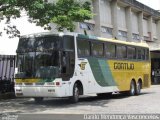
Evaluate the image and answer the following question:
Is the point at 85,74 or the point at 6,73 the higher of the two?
the point at 6,73

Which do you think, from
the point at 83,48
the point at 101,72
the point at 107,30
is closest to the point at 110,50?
the point at 101,72

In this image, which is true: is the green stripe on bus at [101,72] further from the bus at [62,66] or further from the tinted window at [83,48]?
the tinted window at [83,48]

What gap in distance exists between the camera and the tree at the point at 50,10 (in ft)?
62.3

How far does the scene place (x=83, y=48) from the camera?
856 inches

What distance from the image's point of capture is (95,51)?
22922 mm

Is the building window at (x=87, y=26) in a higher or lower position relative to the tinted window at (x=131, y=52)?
higher

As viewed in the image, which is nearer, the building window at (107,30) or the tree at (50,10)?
the tree at (50,10)

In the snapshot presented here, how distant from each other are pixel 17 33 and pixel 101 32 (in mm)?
18478

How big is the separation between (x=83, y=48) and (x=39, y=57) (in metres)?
2.58

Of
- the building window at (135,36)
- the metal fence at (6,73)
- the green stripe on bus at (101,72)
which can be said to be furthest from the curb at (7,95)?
the building window at (135,36)

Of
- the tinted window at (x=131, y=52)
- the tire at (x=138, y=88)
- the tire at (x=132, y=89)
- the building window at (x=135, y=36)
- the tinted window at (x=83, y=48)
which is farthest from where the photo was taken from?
the building window at (x=135, y=36)

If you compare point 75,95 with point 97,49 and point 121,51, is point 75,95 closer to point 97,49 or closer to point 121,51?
point 97,49

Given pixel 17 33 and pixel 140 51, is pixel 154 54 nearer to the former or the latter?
pixel 140 51

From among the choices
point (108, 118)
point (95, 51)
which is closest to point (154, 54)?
point (95, 51)
